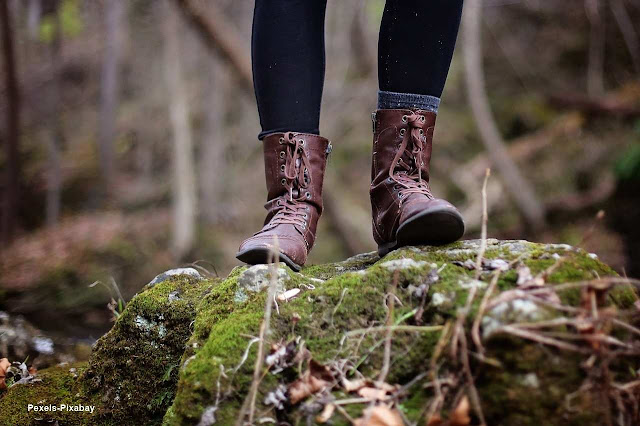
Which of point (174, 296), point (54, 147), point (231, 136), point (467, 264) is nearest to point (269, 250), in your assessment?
point (174, 296)

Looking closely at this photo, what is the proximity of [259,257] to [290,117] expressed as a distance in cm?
53

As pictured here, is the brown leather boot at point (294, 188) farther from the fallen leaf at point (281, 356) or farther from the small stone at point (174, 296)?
the fallen leaf at point (281, 356)

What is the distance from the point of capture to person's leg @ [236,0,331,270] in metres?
1.74

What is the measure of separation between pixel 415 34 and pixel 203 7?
5187 mm

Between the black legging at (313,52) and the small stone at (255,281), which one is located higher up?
the black legging at (313,52)

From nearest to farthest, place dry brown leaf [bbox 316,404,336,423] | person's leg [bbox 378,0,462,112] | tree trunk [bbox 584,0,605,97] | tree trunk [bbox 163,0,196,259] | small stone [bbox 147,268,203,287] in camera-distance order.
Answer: dry brown leaf [bbox 316,404,336,423] < person's leg [bbox 378,0,462,112] < small stone [bbox 147,268,203,287] < tree trunk [bbox 163,0,196,259] < tree trunk [bbox 584,0,605,97]

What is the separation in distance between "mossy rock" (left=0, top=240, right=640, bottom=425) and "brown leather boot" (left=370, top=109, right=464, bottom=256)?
0.23 feet

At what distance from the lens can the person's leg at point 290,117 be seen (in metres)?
1.74

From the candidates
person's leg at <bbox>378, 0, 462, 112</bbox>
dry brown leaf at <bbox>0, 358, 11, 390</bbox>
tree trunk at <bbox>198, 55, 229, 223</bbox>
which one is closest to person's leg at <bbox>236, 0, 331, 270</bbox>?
person's leg at <bbox>378, 0, 462, 112</bbox>

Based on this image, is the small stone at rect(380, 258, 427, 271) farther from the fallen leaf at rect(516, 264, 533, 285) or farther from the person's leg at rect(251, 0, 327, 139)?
the person's leg at rect(251, 0, 327, 139)

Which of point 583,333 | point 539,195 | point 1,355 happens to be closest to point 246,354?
point 583,333

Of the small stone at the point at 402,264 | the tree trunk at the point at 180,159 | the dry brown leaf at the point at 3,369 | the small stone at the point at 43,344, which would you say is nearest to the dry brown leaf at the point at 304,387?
the small stone at the point at 402,264

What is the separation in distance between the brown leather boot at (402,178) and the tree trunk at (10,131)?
6.72 metres

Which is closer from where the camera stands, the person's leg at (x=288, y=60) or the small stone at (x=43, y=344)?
the person's leg at (x=288, y=60)
